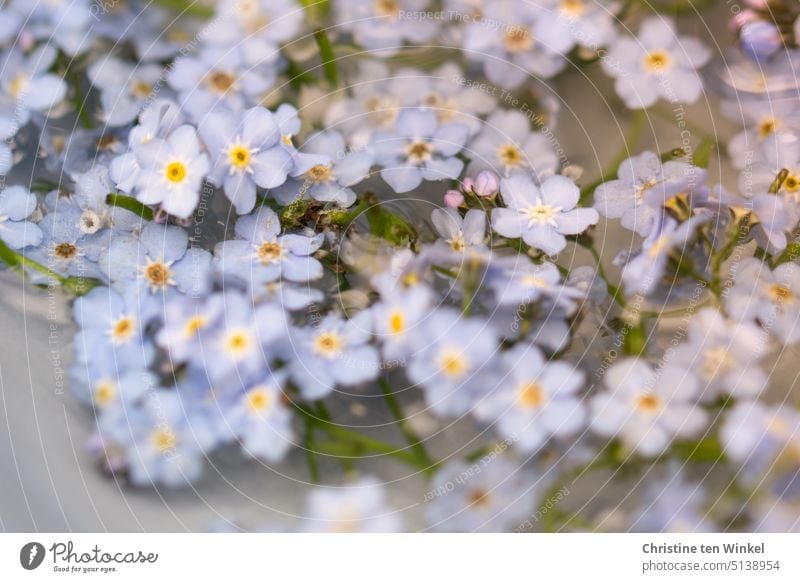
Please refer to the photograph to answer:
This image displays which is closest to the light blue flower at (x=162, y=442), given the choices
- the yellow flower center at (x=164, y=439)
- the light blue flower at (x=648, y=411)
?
the yellow flower center at (x=164, y=439)

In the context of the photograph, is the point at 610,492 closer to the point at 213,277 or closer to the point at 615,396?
the point at 615,396

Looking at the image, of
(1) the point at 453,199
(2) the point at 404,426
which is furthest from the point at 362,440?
(1) the point at 453,199

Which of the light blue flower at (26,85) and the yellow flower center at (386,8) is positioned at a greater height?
the yellow flower center at (386,8)

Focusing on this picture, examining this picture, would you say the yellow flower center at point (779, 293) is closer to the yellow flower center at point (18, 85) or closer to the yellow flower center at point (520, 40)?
the yellow flower center at point (520, 40)

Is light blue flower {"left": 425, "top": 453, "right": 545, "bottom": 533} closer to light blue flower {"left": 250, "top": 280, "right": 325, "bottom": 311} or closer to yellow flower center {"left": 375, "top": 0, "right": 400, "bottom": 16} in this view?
light blue flower {"left": 250, "top": 280, "right": 325, "bottom": 311}

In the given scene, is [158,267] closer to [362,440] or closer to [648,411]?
[362,440]

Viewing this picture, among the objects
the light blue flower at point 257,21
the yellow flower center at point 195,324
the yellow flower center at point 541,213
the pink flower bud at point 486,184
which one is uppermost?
the light blue flower at point 257,21

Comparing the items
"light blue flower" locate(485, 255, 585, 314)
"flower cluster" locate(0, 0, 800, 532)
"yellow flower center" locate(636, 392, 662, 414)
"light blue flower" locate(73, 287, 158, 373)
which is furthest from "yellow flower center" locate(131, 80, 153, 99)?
"yellow flower center" locate(636, 392, 662, 414)
